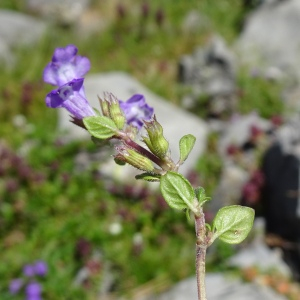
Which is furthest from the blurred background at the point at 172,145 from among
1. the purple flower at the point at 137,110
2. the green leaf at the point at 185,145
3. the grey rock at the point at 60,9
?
the green leaf at the point at 185,145

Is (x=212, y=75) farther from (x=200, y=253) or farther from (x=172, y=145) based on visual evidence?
(x=200, y=253)

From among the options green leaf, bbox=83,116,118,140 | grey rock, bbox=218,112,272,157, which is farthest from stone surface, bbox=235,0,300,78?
green leaf, bbox=83,116,118,140

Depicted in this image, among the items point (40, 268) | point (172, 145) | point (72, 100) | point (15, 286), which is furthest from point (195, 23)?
point (72, 100)

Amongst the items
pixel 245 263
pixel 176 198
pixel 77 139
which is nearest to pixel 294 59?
pixel 77 139

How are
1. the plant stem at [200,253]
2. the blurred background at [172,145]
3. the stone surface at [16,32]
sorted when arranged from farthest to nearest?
the stone surface at [16,32] < the blurred background at [172,145] < the plant stem at [200,253]

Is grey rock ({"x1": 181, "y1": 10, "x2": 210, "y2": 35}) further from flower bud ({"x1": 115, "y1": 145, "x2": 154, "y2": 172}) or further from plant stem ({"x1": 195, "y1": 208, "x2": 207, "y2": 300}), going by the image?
plant stem ({"x1": 195, "y1": 208, "x2": 207, "y2": 300})

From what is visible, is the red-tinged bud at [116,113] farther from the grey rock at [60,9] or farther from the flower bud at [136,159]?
the grey rock at [60,9]
